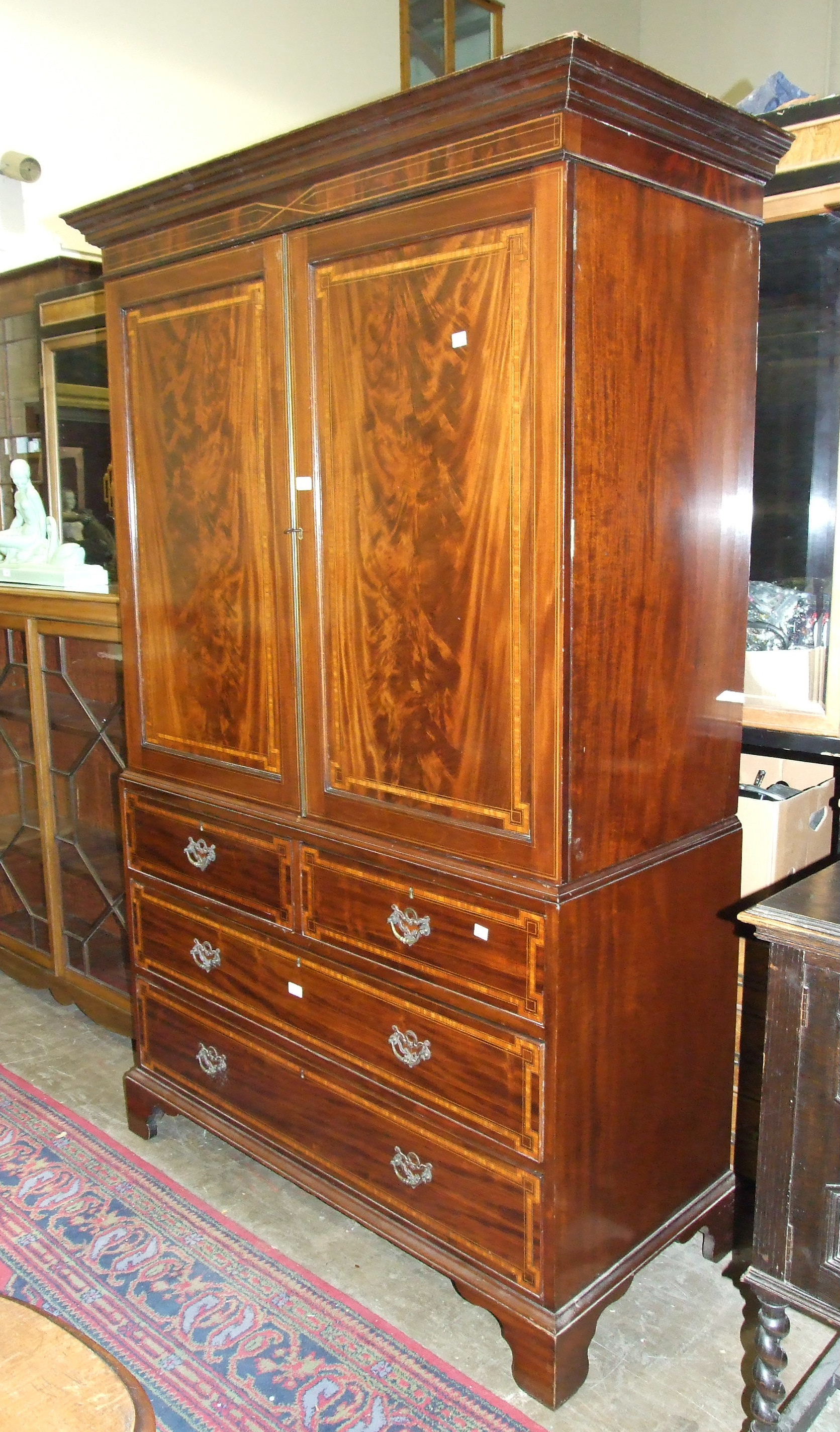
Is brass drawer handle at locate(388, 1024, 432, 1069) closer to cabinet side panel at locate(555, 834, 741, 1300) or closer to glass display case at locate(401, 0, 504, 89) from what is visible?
cabinet side panel at locate(555, 834, 741, 1300)

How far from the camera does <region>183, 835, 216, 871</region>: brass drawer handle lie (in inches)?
83.4

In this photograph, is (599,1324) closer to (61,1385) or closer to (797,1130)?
(797,1130)

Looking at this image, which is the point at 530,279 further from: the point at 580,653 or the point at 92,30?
the point at 92,30

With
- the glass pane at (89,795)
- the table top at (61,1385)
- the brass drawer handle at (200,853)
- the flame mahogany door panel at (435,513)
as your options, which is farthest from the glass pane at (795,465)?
the glass pane at (89,795)

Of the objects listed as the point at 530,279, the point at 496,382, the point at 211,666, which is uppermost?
the point at 530,279

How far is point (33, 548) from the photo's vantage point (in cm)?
324

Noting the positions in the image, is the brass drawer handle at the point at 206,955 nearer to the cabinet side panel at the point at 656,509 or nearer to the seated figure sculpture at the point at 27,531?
the cabinet side panel at the point at 656,509

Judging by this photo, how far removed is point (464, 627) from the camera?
1595mm

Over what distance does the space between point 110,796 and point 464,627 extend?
160 centimetres

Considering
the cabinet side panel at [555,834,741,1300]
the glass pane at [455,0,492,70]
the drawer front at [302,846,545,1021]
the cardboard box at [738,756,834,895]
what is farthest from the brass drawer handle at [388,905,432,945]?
the glass pane at [455,0,492,70]

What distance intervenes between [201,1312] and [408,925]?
2.59ft

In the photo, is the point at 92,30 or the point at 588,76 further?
the point at 92,30

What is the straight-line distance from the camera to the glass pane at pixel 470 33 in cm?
358

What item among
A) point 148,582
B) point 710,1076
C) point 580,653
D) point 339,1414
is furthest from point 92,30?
point 339,1414
